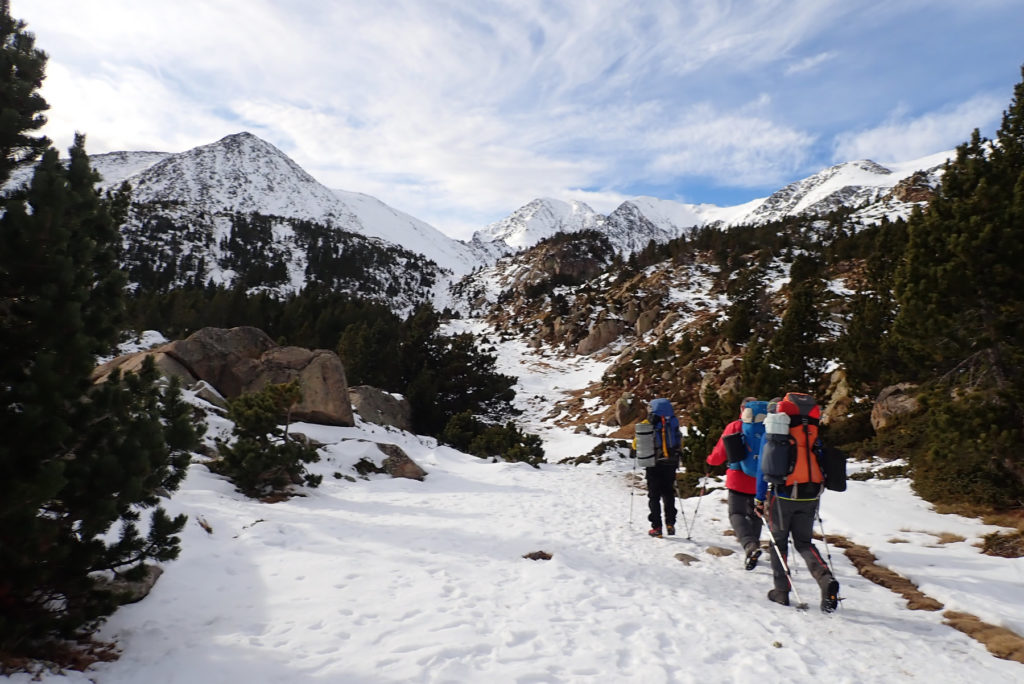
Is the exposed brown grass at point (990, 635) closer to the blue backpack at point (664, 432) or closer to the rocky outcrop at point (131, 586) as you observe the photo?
the blue backpack at point (664, 432)

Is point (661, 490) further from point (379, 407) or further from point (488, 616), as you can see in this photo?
point (379, 407)

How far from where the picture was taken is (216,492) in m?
9.63

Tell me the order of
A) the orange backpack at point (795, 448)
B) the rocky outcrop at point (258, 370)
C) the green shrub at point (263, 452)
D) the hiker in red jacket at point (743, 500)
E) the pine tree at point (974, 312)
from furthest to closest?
the rocky outcrop at point (258, 370), the green shrub at point (263, 452), the pine tree at point (974, 312), the hiker in red jacket at point (743, 500), the orange backpack at point (795, 448)

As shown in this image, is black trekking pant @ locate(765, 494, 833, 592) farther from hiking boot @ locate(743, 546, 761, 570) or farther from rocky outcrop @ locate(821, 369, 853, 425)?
rocky outcrop @ locate(821, 369, 853, 425)

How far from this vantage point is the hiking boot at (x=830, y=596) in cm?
496

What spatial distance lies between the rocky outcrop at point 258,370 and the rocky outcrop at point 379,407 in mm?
2464

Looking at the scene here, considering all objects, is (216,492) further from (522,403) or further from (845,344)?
(522,403)

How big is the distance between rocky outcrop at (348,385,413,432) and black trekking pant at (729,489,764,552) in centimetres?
1562

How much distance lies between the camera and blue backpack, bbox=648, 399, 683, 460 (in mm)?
7934

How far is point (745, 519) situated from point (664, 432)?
1843 millimetres

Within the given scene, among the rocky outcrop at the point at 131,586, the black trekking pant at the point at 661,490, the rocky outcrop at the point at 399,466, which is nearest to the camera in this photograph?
the rocky outcrop at the point at 131,586

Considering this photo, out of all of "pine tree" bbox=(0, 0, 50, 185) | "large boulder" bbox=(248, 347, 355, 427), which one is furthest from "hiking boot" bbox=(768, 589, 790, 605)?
"large boulder" bbox=(248, 347, 355, 427)

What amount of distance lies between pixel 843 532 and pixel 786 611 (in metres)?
4.08

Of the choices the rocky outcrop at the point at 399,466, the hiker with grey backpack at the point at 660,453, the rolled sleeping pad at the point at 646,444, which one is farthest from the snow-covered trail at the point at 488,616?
the rocky outcrop at the point at 399,466
